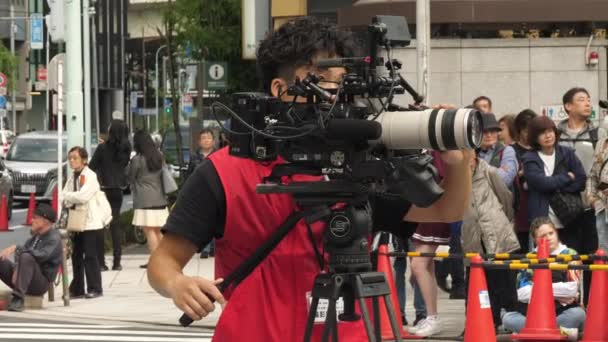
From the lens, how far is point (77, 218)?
15.4 meters

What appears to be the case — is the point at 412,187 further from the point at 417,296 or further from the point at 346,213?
the point at 417,296

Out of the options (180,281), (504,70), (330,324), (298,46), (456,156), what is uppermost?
(504,70)

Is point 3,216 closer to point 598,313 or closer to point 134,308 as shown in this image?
point 134,308

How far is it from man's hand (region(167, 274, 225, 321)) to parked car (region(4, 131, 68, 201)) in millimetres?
28553

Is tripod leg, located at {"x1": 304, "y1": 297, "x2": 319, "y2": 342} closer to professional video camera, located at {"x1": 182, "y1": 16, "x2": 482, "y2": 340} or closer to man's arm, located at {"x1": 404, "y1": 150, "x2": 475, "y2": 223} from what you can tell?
professional video camera, located at {"x1": 182, "y1": 16, "x2": 482, "y2": 340}

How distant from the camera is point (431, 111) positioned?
362 cm

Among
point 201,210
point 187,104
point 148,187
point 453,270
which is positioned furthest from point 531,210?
point 187,104

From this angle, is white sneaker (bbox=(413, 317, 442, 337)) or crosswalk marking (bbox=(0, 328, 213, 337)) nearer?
white sneaker (bbox=(413, 317, 442, 337))

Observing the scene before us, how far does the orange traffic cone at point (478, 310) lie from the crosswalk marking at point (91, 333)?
308 centimetres

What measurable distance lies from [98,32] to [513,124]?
8375cm

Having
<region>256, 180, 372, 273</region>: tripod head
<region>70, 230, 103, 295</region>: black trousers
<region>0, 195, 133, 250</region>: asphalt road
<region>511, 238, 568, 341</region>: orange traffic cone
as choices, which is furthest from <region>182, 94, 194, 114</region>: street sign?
<region>256, 180, 372, 273</region>: tripod head

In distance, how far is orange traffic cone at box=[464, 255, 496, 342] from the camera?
385 inches

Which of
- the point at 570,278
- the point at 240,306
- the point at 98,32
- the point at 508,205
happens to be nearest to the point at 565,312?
the point at 570,278

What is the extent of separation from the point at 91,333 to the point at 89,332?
0.08m
